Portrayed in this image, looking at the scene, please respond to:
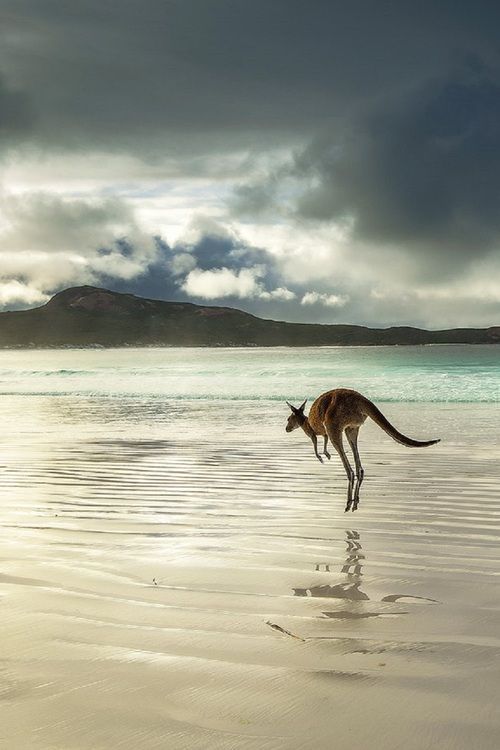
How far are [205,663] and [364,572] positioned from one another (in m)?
1.70

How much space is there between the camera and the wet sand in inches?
104

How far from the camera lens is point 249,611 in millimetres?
3842

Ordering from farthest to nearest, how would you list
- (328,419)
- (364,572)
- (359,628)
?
1. (328,419)
2. (364,572)
3. (359,628)

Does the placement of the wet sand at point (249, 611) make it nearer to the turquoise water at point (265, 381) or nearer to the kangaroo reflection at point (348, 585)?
the kangaroo reflection at point (348, 585)

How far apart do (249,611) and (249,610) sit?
0.7 inches

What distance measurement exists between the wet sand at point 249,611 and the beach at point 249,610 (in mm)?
12

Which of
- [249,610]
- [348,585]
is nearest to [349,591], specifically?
[348,585]

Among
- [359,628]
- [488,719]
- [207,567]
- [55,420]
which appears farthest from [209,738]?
[55,420]

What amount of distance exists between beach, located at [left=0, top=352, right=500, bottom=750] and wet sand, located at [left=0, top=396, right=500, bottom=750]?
12 millimetres

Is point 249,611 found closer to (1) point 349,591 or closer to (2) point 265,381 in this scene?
(1) point 349,591

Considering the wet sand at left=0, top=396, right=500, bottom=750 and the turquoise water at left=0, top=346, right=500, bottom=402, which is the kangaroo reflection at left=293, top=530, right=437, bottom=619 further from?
the turquoise water at left=0, top=346, right=500, bottom=402

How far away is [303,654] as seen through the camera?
324 cm

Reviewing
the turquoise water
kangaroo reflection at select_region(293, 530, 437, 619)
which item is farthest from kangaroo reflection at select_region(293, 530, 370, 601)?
the turquoise water

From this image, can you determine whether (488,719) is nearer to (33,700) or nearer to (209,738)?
(209,738)
